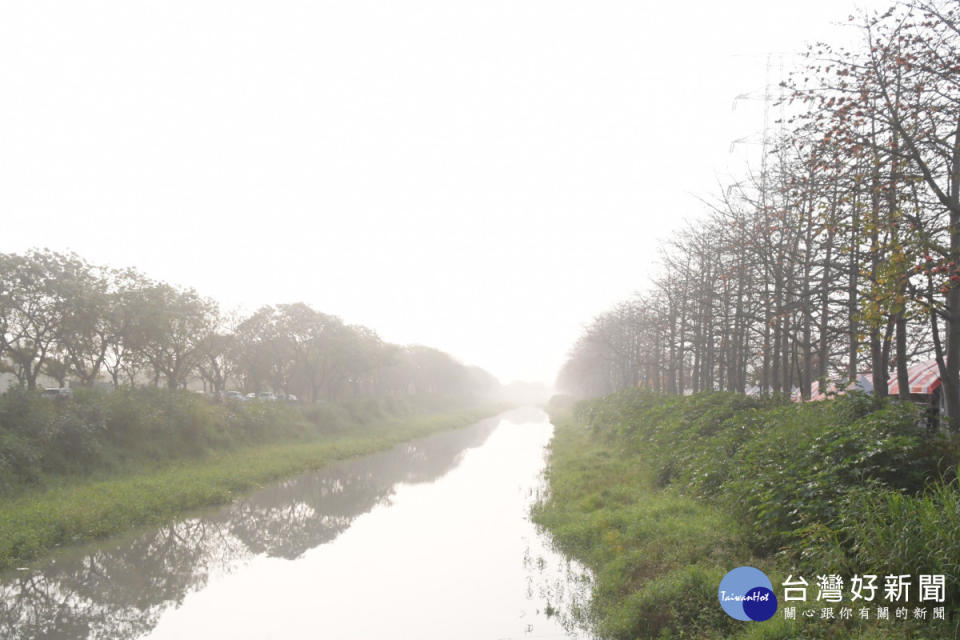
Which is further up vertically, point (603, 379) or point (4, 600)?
point (603, 379)

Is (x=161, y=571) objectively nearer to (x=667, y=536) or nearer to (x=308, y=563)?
(x=308, y=563)

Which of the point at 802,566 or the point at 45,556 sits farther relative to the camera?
the point at 45,556

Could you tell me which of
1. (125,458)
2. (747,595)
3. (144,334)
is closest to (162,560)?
(125,458)

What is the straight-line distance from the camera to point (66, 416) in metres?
15.2

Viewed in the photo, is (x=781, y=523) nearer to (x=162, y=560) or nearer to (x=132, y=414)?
(x=162, y=560)

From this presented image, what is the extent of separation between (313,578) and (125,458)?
35.0ft

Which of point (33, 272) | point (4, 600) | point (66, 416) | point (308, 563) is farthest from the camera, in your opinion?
point (33, 272)

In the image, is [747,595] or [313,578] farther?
[313,578]

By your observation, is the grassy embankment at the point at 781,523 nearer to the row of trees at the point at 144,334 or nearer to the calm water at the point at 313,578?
the calm water at the point at 313,578

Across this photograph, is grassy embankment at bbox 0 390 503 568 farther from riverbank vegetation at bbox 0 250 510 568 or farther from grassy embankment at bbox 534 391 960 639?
grassy embankment at bbox 534 391 960 639

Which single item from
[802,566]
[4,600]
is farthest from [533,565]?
[4,600]

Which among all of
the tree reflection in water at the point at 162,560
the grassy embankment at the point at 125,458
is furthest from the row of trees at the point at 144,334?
the tree reflection in water at the point at 162,560

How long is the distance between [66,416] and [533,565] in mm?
13481

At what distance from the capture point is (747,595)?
5.28 meters
